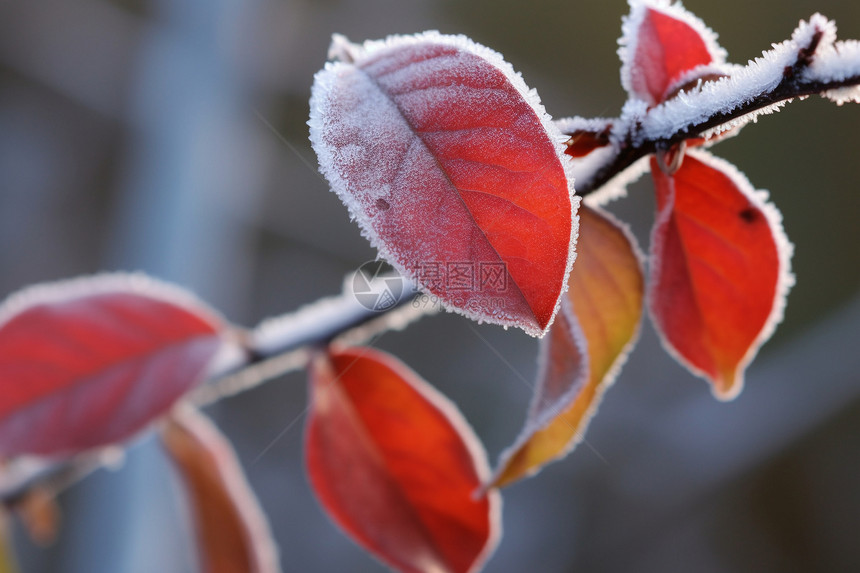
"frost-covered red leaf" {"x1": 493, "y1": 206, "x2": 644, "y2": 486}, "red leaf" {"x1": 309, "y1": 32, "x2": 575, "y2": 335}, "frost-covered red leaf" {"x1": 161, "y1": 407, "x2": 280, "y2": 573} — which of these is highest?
"red leaf" {"x1": 309, "y1": 32, "x2": 575, "y2": 335}

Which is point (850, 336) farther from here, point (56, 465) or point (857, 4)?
point (56, 465)

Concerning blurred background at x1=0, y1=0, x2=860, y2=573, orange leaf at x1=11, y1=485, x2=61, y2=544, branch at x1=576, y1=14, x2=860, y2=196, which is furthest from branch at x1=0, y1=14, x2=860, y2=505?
blurred background at x1=0, y1=0, x2=860, y2=573

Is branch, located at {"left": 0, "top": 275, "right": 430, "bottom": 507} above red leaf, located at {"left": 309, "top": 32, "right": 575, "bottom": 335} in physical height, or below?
below

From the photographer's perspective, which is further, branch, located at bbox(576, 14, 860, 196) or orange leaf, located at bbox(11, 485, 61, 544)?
orange leaf, located at bbox(11, 485, 61, 544)

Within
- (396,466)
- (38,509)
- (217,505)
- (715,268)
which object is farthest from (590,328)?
(38,509)

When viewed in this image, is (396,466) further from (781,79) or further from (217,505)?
(781,79)

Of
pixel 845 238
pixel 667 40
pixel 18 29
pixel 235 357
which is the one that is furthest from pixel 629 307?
pixel 18 29

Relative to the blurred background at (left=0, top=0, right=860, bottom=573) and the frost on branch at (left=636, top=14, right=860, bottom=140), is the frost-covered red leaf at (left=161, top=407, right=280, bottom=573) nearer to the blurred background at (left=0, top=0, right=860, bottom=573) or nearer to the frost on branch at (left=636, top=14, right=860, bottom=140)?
the frost on branch at (left=636, top=14, right=860, bottom=140)
